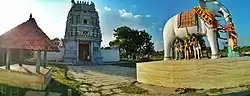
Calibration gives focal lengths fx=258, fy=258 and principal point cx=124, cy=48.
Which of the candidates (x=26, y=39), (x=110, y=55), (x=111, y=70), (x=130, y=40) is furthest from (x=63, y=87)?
(x=130, y=40)

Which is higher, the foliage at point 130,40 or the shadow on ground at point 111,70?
the foliage at point 130,40

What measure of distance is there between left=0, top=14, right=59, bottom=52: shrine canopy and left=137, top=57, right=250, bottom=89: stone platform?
4.34m

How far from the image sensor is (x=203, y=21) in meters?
10.3

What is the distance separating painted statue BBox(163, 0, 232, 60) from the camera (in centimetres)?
1012

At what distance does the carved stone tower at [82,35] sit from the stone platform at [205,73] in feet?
67.1

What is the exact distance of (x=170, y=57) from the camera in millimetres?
12258

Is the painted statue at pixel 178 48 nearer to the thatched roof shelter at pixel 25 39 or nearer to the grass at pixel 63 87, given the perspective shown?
the grass at pixel 63 87

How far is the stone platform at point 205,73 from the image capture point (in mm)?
8328

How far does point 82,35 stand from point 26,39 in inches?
834

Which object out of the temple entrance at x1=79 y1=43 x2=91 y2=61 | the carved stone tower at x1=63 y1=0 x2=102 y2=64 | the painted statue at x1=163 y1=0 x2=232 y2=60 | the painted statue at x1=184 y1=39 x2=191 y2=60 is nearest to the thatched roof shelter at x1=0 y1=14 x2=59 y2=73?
the painted statue at x1=163 y1=0 x2=232 y2=60

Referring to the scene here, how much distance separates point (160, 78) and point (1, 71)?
584cm

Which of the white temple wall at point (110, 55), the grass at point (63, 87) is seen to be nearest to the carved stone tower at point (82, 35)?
the white temple wall at point (110, 55)

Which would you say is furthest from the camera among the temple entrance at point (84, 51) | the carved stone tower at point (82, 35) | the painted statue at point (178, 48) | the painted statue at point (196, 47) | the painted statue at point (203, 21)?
the temple entrance at point (84, 51)

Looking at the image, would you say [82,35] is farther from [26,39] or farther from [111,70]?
[26,39]
